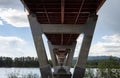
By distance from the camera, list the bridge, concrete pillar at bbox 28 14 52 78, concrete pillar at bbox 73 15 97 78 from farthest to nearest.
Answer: concrete pillar at bbox 73 15 97 78 < concrete pillar at bbox 28 14 52 78 < the bridge

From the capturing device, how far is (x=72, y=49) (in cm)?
6241

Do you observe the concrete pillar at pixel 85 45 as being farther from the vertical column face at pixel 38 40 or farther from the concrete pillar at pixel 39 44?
the vertical column face at pixel 38 40

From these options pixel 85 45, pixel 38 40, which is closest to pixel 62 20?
pixel 85 45

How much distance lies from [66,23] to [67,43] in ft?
84.5

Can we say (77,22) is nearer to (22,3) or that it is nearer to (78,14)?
(78,14)

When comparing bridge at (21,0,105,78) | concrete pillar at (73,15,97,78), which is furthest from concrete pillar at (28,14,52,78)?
concrete pillar at (73,15,97,78)

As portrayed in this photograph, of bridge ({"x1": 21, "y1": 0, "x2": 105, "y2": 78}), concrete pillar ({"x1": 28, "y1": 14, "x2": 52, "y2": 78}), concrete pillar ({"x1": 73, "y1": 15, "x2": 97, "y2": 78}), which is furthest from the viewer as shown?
concrete pillar ({"x1": 73, "y1": 15, "x2": 97, "y2": 78})

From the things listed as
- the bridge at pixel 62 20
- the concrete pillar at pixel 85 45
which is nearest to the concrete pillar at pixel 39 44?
the bridge at pixel 62 20

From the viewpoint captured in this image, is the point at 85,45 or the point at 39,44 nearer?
the point at 39,44

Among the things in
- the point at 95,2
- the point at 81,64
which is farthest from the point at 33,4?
the point at 81,64

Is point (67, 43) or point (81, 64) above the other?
point (67, 43)

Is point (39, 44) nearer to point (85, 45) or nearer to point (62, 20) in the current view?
point (85, 45)

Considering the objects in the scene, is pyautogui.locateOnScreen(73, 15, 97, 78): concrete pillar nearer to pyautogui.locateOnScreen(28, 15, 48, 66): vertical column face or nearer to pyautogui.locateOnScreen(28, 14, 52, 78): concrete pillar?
pyautogui.locateOnScreen(28, 14, 52, 78): concrete pillar

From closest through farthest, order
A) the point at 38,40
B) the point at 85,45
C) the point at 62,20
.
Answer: the point at 38,40, the point at 85,45, the point at 62,20
